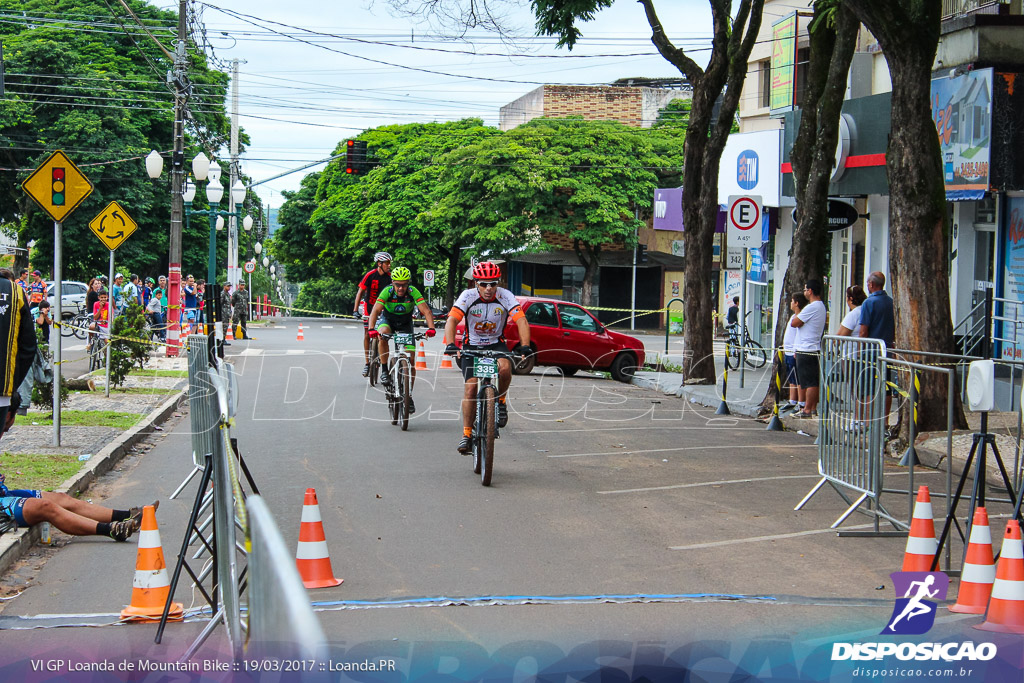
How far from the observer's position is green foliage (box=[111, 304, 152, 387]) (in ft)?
58.0

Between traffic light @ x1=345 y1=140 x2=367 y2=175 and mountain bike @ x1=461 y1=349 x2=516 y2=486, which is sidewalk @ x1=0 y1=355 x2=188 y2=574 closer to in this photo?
mountain bike @ x1=461 y1=349 x2=516 y2=486

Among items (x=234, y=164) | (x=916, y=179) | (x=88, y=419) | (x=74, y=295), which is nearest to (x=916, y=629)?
(x=916, y=179)

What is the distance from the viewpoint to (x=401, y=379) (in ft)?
45.1

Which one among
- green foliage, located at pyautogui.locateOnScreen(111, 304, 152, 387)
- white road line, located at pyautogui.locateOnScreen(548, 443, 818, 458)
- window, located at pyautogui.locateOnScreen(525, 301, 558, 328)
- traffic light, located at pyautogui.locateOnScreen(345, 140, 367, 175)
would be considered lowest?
white road line, located at pyautogui.locateOnScreen(548, 443, 818, 458)

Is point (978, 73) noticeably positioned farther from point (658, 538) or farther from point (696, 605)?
point (696, 605)

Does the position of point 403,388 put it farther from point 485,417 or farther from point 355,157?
point 355,157

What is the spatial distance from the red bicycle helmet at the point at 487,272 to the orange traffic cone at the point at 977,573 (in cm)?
574

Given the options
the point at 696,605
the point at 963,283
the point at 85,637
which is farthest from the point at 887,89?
the point at 85,637

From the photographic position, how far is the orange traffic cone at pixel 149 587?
5875mm

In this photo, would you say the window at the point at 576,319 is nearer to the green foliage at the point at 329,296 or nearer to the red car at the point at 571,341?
the red car at the point at 571,341

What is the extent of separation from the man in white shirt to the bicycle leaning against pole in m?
5.78

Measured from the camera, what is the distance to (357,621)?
5797 millimetres

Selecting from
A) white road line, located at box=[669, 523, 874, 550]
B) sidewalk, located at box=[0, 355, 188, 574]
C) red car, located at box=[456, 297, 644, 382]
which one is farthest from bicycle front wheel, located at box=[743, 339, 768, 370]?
white road line, located at box=[669, 523, 874, 550]

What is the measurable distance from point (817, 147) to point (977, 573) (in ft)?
33.2
